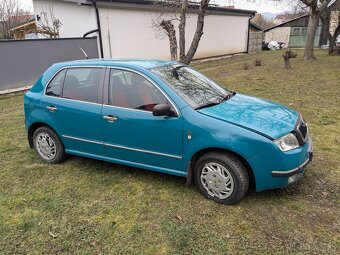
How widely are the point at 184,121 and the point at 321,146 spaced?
2806 mm

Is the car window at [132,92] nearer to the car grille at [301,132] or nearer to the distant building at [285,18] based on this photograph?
the car grille at [301,132]

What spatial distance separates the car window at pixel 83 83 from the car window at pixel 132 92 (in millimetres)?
246

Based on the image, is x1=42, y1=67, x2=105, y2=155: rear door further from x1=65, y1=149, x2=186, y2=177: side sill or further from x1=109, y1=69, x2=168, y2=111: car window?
x1=109, y1=69, x2=168, y2=111: car window

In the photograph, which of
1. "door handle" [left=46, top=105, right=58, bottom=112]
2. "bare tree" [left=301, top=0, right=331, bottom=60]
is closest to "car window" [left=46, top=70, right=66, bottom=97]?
"door handle" [left=46, top=105, right=58, bottom=112]

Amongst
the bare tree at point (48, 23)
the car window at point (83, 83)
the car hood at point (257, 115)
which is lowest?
the car hood at point (257, 115)

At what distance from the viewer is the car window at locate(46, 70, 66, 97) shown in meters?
4.59

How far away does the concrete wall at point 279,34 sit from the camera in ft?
123

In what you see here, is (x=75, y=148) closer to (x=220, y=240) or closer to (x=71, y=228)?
(x=71, y=228)

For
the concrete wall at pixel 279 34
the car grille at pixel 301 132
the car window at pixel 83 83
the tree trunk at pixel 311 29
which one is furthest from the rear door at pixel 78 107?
the concrete wall at pixel 279 34

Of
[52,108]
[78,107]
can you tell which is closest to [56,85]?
[52,108]

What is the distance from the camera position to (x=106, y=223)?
132 inches

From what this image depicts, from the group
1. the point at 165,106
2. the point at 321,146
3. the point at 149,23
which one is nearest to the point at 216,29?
the point at 149,23

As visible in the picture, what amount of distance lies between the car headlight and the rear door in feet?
7.28

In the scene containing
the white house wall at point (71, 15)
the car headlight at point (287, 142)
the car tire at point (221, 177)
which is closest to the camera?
the car headlight at point (287, 142)
